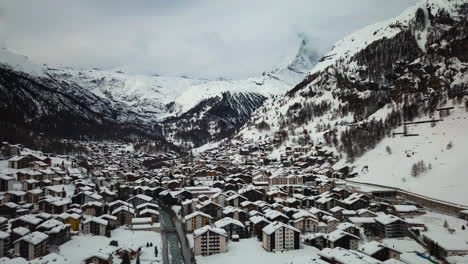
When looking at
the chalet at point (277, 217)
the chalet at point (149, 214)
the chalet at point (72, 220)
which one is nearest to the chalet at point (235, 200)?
the chalet at point (277, 217)

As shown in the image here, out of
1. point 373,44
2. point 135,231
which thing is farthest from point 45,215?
point 373,44

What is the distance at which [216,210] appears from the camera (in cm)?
3372

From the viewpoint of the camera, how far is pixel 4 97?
341ft

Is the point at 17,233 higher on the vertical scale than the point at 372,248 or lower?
higher

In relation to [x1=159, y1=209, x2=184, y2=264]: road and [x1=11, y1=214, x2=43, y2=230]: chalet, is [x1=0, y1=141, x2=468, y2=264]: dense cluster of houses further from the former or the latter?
[x1=159, y1=209, x2=184, y2=264]: road

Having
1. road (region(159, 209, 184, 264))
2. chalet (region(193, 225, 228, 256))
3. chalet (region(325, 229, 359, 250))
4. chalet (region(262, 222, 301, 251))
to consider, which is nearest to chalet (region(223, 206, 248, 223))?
road (region(159, 209, 184, 264))

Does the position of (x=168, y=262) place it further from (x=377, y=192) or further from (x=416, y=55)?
(x=416, y=55)

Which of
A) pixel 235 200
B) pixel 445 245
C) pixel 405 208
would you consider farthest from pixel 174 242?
pixel 405 208

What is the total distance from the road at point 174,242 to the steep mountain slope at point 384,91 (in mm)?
23731

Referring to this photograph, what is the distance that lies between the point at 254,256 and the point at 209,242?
9.86ft

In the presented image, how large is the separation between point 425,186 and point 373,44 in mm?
59410

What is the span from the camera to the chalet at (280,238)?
81.1 feet

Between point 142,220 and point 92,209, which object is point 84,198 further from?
point 142,220

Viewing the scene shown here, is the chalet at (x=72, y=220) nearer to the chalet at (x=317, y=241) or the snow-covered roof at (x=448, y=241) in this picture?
the chalet at (x=317, y=241)
